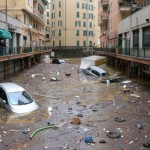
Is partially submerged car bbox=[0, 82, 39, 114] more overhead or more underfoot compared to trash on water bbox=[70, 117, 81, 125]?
more overhead

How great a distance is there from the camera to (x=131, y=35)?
1464 inches

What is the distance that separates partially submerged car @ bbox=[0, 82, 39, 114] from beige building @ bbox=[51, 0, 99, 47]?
72.3 m

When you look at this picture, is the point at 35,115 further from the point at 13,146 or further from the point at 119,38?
the point at 119,38

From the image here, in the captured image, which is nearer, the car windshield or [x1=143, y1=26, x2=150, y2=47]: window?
the car windshield

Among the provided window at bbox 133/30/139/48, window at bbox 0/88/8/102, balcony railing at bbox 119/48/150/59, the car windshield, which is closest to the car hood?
the car windshield

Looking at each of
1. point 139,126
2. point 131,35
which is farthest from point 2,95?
point 131,35

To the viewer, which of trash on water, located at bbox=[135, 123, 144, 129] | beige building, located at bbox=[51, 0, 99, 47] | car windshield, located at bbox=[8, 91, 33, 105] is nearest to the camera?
trash on water, located at bbox=[135, 123, 144, 129]

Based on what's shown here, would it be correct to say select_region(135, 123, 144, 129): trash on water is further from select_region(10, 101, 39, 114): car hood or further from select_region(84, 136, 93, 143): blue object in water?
select_region(10, 101, 39, 114): car hood

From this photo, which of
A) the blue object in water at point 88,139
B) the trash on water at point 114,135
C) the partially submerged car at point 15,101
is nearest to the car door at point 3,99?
the partially submerged car at point 15,101

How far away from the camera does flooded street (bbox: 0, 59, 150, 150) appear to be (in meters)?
12.1

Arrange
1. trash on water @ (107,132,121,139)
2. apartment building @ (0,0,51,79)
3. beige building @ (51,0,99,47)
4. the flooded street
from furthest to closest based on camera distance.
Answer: beige building @ (51,0,99,47), apartment building @ (0,0,51,79), trash on water @ (107,132,121,139), the flooded street

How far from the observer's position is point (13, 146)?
1185 cm

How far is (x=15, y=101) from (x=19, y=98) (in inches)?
15.6

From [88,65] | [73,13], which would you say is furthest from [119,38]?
[73,13]
